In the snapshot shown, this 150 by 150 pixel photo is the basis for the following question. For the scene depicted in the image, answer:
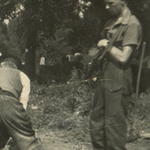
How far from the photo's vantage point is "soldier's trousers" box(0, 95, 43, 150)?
3.34 metres

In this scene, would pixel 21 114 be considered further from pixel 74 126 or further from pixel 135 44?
pixel 74 126

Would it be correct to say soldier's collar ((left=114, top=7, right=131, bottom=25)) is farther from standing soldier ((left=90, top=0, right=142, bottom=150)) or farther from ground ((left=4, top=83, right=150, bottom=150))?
ground ((left=4, top=83, right=150, bottom=150))

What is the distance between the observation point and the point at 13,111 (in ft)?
11.0

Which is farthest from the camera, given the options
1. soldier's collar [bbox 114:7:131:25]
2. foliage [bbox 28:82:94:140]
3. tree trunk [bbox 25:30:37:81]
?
tree trunk [bbox 25:30:37:81]

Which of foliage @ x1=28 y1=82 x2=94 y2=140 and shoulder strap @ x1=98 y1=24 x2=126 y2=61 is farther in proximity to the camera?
foliage @ x1=28 y1=82 x2=94 y2=140

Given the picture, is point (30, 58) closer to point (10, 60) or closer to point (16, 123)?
point (10, 60)

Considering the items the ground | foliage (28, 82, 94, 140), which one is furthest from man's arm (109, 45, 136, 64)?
foliage (28, 82, 94, 140)

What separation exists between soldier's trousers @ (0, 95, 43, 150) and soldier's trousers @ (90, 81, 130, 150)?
30.4 inches

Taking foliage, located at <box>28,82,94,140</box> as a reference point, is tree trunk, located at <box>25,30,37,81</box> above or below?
below

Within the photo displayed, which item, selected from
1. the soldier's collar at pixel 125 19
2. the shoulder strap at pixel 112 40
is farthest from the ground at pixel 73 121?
the soldier's collar at pixel 125 19

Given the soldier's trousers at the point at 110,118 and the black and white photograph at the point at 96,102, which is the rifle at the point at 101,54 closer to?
the black and white photograph at the point at 96,102

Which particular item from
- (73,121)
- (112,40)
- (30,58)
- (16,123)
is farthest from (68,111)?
(30,58)

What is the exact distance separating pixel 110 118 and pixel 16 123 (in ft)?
3.59

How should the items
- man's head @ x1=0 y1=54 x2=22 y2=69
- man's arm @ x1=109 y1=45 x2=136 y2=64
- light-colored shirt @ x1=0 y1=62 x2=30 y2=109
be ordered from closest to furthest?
1. man's arm @ x1=109 y1=45 x2=136 y2=64
2. light-colored shirt @ x1=0 y1=62 x2=30 y2=109
3. man's head @ x1=0 y1=54 x2=22 y2=69
